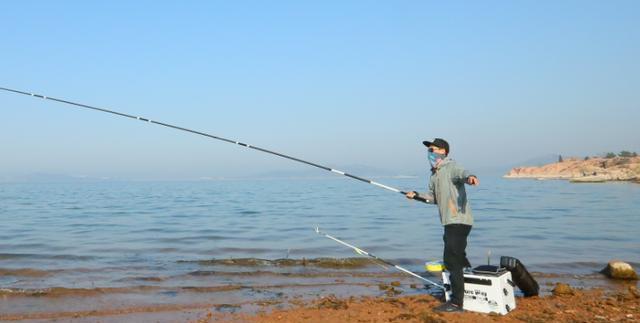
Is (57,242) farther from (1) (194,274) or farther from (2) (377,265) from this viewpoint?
(2) (377,265)

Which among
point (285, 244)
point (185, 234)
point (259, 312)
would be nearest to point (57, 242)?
point (185, 234)

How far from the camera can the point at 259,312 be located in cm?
716

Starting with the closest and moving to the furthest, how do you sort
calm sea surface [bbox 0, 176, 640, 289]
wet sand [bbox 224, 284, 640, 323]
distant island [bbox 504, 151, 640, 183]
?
wet sand [bbox 224, 284, 640, 323], calm sea surface [bbox 0, 176, 640, 289], distant island [bbox 504, 151, 640, 183]

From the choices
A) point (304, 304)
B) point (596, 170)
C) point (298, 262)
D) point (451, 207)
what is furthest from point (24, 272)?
point (596, 170)

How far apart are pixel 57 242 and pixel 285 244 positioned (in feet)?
21.2

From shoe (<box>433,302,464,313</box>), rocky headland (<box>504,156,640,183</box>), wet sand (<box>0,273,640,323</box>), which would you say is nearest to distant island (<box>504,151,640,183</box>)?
rocky headland (<box>504,156,640,183</box>)

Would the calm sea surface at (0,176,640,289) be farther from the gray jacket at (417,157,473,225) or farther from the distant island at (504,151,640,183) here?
the distant island at (504,151,640,183)

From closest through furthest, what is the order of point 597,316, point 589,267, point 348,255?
point 597,316 → point 589,267 → point 348,255

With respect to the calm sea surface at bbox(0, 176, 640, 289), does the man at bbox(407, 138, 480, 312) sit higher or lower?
higher

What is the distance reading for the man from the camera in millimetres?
6367

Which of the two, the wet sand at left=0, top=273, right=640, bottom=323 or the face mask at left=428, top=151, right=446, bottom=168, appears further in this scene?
the face mask at left=428, top=151, right=446, bottom=168

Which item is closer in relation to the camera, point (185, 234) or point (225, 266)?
point (225, 266)

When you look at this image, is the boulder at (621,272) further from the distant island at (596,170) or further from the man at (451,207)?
the distant island at (596,170)

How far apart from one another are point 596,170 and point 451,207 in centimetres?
8853
